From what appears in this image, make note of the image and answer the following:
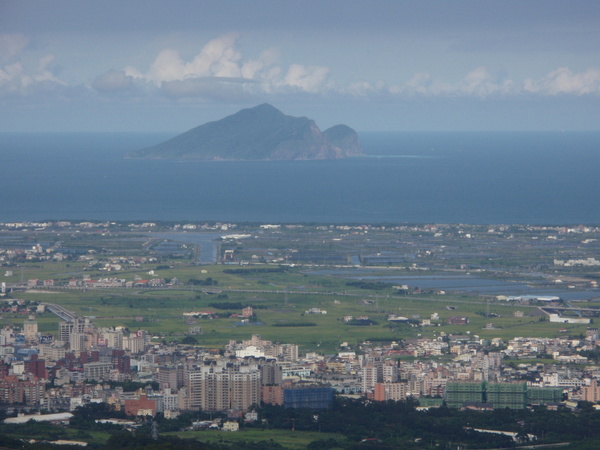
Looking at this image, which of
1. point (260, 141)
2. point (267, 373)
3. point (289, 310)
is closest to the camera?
point (267, 373)

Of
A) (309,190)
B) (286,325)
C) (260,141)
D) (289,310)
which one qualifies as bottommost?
(286,325)

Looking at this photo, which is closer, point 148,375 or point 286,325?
point 148,375

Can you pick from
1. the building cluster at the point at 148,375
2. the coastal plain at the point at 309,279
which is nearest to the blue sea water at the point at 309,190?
the coastal plain at the point at 309,279

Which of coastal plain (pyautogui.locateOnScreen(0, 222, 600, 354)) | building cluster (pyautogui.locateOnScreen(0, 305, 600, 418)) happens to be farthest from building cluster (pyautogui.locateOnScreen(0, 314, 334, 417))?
coastal plain (pyautogui.locateOnScreen(0, 222, 600, 354))

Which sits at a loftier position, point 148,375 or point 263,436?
point 148,375

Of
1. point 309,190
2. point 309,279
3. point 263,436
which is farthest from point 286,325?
point 309,190

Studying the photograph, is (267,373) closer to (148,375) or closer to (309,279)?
(148,375)

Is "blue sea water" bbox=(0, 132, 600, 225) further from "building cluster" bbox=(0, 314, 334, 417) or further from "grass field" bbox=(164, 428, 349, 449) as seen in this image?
"grass field" bbox=(164, 428, 349, 449)
